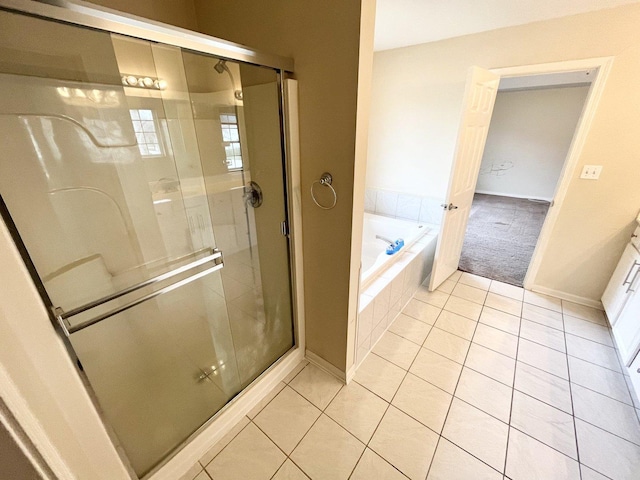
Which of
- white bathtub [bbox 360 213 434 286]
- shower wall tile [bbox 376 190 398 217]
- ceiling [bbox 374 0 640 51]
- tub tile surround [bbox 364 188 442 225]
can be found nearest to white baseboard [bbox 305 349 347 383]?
white bathtub [bbox 360 213 434 286]

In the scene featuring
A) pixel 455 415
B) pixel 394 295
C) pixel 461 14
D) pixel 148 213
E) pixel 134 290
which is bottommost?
pixel 455 415

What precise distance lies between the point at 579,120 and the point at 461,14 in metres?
1.20

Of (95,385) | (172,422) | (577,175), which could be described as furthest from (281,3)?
(577,175)

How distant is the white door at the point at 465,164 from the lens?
1878 mm

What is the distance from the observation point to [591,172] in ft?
6.33

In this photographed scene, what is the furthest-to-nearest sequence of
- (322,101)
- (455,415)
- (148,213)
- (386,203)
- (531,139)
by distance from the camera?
(531,139) < (386,203) < (455,415) < (148,213) < (322,101)

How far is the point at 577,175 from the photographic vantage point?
1.98 meters

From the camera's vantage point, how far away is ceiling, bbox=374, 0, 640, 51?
1.60 meters

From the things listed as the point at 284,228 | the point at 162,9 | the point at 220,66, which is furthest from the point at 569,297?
the point at 162,9

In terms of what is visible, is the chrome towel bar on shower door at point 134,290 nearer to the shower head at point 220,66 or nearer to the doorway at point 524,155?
the shower head at point 220,66

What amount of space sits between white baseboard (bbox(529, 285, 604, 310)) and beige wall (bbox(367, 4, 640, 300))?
3 cm

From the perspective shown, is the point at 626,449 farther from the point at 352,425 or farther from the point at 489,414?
the point at 352,425

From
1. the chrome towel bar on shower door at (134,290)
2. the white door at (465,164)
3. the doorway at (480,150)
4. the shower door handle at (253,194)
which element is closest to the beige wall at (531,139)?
the doorway at (480,150)

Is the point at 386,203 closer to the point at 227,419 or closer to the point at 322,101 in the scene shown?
the point at 322,101
